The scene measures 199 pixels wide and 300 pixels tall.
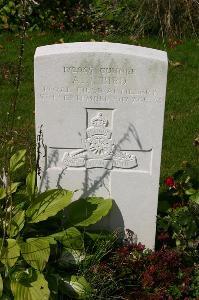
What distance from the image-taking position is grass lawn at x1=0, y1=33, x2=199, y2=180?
584cm

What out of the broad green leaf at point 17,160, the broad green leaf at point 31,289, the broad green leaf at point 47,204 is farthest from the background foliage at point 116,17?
the broad green leaf at point 31,289

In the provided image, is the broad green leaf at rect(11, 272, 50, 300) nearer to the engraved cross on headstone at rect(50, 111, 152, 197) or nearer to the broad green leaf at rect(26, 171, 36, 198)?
the broad green leaf at rect(26, 171, 36, 198)

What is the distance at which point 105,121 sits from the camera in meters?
3.97

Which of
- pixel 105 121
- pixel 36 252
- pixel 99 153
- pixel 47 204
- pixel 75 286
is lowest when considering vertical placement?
pixel 75 286

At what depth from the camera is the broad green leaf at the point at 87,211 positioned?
4.07 meters

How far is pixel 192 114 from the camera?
6645 millimetres

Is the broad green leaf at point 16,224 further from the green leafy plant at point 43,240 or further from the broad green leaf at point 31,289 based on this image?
the broad green leaf at point 31,289

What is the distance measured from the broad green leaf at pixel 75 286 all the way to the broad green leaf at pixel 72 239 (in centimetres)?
20

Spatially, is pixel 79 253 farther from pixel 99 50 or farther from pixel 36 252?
pixel 99 50

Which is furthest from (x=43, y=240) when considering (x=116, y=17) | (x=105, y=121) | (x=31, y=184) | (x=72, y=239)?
(x=116, y=17)

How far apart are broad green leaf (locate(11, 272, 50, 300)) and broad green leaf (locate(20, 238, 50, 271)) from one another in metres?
0.09

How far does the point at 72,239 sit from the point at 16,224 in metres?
0.39

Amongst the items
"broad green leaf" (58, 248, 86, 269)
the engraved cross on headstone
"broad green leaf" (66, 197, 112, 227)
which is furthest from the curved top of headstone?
"broad green leaf" (58, 248, 86, 269)

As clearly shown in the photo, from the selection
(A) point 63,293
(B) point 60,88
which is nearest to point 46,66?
(B) point 60,88
